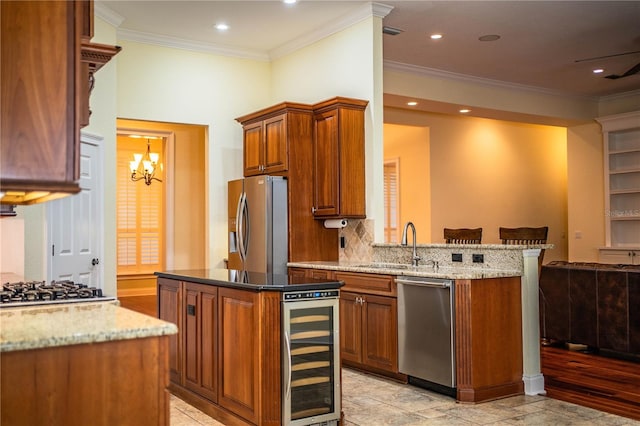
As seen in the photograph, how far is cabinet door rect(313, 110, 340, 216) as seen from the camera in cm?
555

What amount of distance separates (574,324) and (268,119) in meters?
3.47

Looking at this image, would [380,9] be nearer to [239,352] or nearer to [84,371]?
[239,352]

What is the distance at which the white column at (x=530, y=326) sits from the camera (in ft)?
14.1

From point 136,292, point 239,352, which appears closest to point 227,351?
point 239,352

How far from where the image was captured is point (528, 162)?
10.1 metres

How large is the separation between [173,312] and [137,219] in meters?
6.40

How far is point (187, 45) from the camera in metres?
6.51

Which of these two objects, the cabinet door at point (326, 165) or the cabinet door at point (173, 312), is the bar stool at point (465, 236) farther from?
the cabinet door at point (173, 312)

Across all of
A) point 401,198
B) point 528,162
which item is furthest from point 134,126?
point 528,162

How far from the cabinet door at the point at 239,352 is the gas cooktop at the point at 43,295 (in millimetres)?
720

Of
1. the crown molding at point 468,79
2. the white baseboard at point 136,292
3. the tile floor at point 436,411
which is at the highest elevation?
the crown molding at point 468,79

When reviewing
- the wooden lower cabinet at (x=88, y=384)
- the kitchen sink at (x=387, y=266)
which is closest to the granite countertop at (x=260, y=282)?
the wooden lower cabinet at (x=88, y=384)

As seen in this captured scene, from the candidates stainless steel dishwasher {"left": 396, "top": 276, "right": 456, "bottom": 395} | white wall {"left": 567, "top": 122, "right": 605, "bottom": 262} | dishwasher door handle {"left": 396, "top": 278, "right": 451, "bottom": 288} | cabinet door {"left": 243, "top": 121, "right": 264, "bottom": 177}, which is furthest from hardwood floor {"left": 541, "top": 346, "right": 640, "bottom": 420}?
white wall {"left": 567, "top": 122, "right": 605, "bottom": 262}

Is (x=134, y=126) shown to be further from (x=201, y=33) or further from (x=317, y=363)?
(x=317, y=363)
